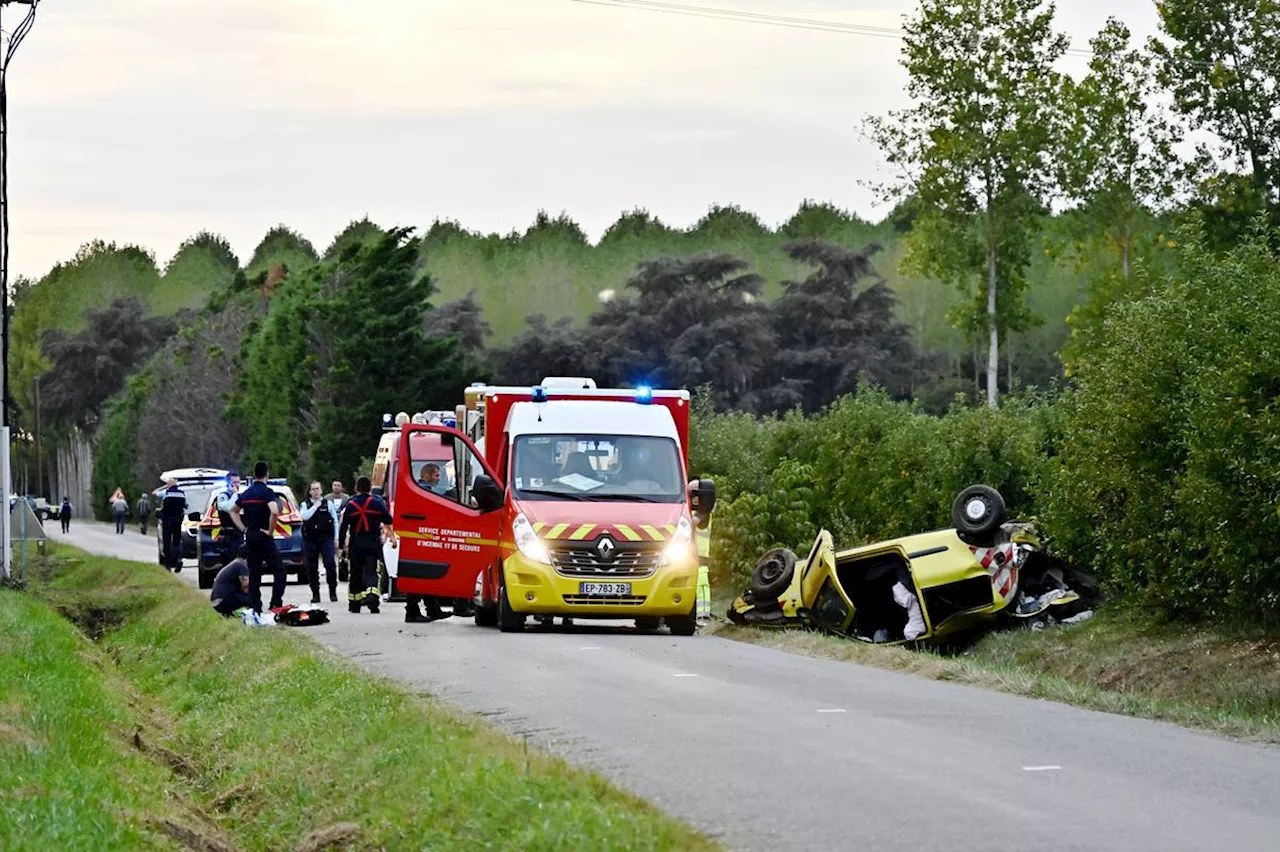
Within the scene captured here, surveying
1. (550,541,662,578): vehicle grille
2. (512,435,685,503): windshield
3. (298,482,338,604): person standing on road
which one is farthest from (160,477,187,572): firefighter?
(550,541,662,578): vehicle grille

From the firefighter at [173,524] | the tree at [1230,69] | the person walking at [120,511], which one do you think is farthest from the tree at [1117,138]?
the person walking at [120,511]

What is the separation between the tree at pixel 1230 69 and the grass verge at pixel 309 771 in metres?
34.7

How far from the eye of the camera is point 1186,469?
20875 mm

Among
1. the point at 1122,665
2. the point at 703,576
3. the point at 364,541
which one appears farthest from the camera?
A: the point at 364,541

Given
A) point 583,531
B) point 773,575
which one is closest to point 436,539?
point 583,531

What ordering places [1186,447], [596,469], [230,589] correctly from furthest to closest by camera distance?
[230,589] → [596,469] → [1186,447]

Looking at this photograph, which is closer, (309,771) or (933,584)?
(309,771)

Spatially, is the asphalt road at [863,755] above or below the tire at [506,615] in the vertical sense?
above

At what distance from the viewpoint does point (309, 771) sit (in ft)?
41.4

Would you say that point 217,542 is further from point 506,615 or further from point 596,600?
point 596,600

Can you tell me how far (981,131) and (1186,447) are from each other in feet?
124

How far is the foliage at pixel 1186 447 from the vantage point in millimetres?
18875

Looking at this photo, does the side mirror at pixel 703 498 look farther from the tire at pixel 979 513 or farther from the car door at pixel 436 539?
the tire at pixel 979 513

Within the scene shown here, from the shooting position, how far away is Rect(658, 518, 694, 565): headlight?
77.6 feet
